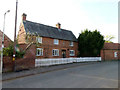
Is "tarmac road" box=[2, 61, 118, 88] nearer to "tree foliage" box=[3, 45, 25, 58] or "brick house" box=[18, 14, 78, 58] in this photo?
"tree foliage" box=[3, 45, 25, 58]

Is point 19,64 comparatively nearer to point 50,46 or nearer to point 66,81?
point 66,81

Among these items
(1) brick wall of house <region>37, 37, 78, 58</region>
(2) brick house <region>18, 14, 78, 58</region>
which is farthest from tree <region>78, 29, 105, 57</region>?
(1) brick wall of house <region>37, 37, 78, 58</region>

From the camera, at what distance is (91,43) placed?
24.3 metres

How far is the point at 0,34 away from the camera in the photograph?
54.1 feet

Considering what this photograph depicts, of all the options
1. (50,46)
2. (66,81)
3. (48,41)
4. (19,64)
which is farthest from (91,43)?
(66,81)

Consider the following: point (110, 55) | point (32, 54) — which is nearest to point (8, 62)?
point (32, 54)

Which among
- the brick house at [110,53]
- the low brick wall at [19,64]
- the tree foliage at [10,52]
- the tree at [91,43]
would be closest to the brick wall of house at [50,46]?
the tree at [91,43]

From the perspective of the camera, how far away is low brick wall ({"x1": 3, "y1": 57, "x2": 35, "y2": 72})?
1038cm

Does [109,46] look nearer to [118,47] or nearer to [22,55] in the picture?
[118,47]

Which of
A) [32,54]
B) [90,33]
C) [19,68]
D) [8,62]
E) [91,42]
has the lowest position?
[19,68]

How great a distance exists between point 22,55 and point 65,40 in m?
14.7

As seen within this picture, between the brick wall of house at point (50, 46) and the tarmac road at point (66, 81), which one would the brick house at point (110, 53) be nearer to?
the brick wall of house at point (50, 46)

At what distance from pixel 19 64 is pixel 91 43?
18.5m

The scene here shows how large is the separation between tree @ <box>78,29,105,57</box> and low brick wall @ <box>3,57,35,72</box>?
16386 millimetres
